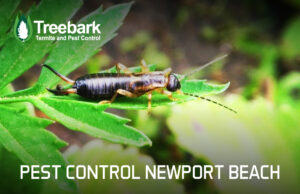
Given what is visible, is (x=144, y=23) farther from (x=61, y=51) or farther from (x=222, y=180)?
(x=61, y=51)

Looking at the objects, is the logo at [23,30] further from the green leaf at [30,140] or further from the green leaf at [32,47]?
the green leaf at [30,140]

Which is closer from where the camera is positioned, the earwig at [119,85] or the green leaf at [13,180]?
the earwig at [119,85]

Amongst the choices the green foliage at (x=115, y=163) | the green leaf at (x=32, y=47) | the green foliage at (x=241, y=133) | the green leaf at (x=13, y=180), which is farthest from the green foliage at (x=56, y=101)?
the green foliage at (x=241, y=133)

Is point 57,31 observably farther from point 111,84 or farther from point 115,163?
point 115,163

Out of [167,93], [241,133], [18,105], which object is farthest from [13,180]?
[241,133]

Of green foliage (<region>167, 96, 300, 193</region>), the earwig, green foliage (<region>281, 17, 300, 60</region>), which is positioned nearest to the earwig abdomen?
the earwig

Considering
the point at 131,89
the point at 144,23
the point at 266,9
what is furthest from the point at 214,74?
the point at 131,89

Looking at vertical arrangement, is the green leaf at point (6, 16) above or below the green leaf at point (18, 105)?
above
